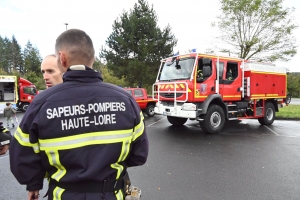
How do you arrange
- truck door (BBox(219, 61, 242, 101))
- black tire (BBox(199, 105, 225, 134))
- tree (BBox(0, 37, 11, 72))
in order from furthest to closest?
tree (BBox(0, 37, 11, 72)), truck door (BBox(219, 61, 242, 101)), black tire (BBox(199, 105, 225, 134))

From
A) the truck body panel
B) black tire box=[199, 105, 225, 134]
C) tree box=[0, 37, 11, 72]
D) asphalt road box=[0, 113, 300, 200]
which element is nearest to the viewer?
asphalt road box=[0, 113, 300, 200]

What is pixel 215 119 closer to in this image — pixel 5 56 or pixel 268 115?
pixel 268 115

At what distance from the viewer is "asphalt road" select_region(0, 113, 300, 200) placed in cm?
329

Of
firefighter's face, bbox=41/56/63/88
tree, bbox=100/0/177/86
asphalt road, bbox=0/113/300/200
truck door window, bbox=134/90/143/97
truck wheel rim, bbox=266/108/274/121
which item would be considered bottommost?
asphalt road, bbox=0/113/300/200

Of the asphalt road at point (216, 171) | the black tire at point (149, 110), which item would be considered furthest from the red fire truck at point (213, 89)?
the black tire at point (149, 110)

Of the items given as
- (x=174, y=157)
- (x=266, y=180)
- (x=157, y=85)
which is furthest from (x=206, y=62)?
(x=266, y=180)

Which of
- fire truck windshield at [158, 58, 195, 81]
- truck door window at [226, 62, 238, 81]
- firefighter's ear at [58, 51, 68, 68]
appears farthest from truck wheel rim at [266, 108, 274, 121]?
firefighter's ear at [58, 51, 68, 68]

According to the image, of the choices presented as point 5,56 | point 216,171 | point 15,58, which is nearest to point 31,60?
point 15,58

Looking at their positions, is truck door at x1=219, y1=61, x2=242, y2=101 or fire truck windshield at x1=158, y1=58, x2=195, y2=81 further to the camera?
truck door at x1=219, y1=61, x2=242, y2=101

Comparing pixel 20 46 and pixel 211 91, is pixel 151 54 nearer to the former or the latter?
pixel 211 91

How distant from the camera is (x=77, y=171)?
51.9 inches

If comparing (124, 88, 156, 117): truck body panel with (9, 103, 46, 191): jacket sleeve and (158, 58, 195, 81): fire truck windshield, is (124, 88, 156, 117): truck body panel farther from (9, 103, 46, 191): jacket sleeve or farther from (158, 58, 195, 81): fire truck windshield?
(9, 103, 46, 191): jacket sleeve

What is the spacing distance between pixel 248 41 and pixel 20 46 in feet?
249

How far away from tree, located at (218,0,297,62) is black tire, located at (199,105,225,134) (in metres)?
11.6
